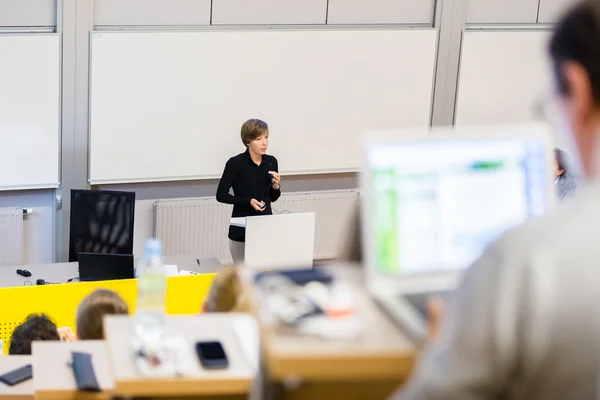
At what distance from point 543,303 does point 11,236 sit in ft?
20.1

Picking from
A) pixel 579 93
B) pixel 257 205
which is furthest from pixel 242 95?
pixel 579 93

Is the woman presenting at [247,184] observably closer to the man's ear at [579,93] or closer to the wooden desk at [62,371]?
the wooden desk at [62,371]

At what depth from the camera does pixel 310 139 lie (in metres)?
7.34

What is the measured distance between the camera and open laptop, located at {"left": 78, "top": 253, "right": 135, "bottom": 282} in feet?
16.0

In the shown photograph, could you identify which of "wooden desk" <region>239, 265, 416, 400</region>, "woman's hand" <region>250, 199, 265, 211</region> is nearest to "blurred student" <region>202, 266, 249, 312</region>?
"wooden desk" <region>239, 265, 416, 400</region>

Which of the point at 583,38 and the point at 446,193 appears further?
the point at 446,193

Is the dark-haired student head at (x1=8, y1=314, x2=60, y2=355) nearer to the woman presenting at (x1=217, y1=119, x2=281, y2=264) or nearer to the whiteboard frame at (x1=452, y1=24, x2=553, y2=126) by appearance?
the woman presenting at (x1=217, y1=119, x2=281, y2=264)

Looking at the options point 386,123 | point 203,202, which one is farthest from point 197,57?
point 386,123

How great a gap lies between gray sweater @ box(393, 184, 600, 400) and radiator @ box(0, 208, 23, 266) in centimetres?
595

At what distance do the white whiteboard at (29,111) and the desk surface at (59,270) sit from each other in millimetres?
1204

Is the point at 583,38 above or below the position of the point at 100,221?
above

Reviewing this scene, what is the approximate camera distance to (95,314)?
8.49 ft

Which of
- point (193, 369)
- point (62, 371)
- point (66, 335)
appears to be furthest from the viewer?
point (66, 335)

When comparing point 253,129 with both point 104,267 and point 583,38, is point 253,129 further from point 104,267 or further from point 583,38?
point 583,38
